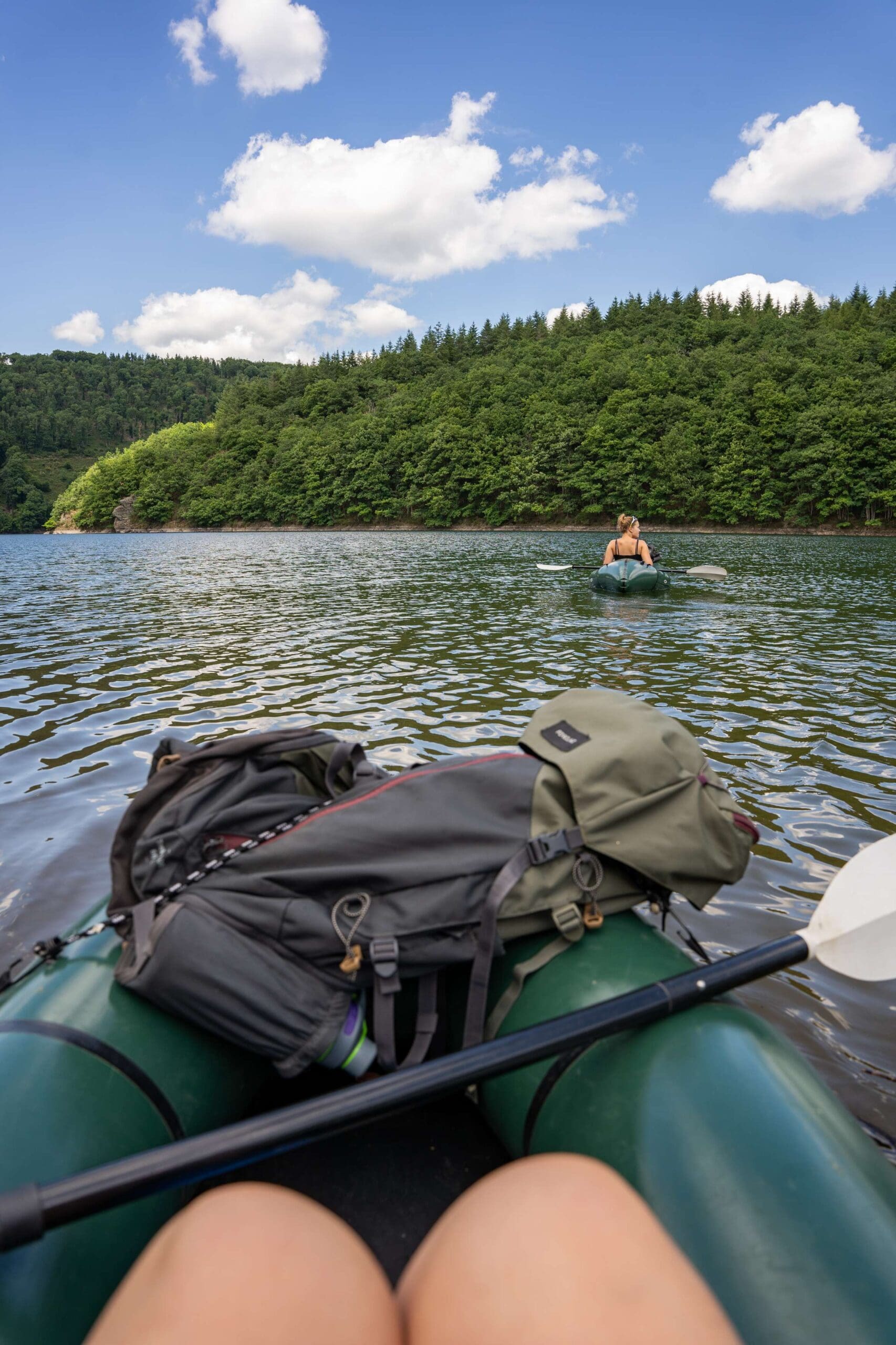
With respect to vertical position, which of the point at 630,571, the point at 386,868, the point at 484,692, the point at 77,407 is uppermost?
the point at 77,407

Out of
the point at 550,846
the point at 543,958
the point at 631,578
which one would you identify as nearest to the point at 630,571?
the point at 631,578

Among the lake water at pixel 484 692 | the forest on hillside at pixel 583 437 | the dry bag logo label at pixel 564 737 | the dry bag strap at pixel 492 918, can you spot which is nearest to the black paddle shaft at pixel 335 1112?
the dry bag strap at pixel 492 918

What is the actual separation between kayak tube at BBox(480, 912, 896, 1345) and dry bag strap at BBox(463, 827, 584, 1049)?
12cm

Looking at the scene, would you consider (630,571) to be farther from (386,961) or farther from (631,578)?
(386,961)

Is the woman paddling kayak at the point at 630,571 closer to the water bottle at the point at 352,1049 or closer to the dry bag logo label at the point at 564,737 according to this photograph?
the dry bag logo label at the point at 564,737

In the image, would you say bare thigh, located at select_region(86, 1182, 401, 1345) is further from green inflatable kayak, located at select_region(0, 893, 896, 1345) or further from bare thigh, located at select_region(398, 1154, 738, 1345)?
green inflatable kayak, located at select_region(0, 893, 896, 1345)

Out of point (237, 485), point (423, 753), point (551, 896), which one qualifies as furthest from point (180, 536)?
point (551, 896)

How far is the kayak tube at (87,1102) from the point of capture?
132 cm

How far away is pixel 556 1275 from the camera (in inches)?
40.9

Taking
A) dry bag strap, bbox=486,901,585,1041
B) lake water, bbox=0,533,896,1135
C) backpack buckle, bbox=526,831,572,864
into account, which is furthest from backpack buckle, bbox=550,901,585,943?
lake water, bbox=0,533,896,1135

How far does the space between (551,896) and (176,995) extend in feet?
3.32

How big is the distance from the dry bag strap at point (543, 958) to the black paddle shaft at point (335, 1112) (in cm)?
33

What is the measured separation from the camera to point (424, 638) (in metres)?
10.9

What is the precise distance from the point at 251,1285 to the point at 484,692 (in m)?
6.71
